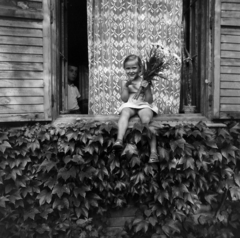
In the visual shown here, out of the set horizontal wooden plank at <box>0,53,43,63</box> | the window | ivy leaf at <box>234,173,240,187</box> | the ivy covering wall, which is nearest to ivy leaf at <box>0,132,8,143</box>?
the ivy covering wall

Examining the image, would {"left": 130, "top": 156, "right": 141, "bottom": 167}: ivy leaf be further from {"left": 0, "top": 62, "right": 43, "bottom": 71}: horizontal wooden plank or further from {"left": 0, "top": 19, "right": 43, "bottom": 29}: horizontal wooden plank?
{"left": 0, "top": 19, "right": 43, "bottom": 29}: horizontal wooden plank

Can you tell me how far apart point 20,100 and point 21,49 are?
Answer: 1.90 ft

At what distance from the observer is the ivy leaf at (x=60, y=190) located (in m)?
2.99

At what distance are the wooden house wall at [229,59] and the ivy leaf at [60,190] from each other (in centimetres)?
203

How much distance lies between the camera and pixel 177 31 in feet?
12.2

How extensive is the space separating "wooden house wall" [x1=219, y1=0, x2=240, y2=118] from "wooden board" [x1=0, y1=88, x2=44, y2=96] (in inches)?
86.8

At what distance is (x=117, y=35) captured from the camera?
3.64 m

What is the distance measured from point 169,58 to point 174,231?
2.12 meters

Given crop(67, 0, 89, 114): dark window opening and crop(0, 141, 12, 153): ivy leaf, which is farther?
crop(67, 0, 89, 114): dark window opening

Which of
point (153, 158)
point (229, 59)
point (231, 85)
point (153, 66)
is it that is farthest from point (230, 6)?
point (153, 158)

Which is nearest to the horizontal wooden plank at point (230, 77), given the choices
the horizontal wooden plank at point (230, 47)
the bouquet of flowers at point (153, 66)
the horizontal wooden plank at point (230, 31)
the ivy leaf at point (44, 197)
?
the horizontal wooden plank at point (230, 47)

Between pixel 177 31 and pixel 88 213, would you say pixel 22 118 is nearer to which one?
pixel 88 213

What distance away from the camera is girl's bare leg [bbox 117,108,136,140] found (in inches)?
119

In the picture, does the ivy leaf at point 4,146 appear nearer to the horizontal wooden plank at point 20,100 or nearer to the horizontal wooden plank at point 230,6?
the horizontal wooden plank at point 20,100
